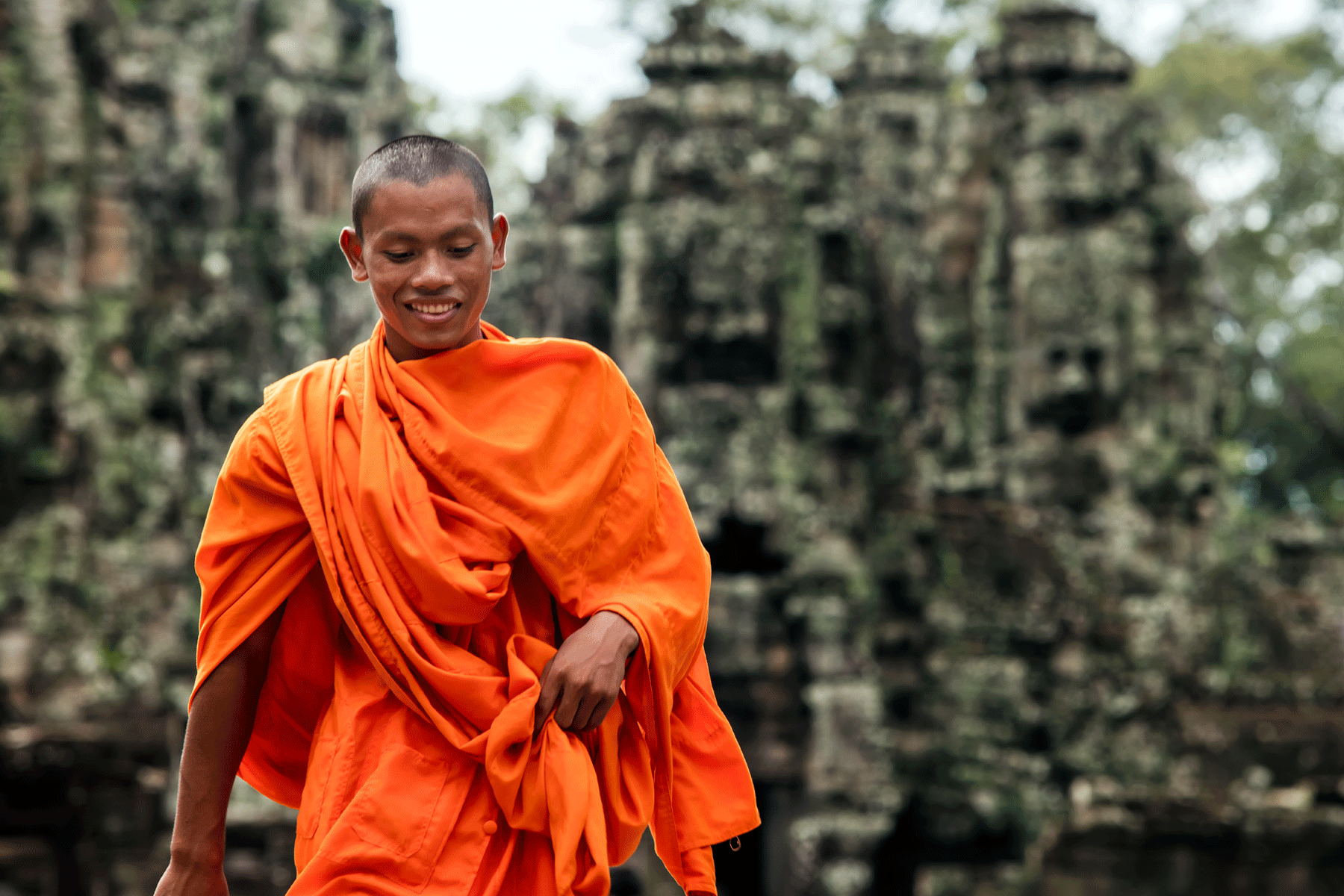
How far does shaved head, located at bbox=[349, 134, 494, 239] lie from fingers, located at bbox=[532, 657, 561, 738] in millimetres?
684

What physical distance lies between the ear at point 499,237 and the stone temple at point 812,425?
15.5 feet

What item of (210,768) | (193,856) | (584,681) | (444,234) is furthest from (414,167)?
(193,856)

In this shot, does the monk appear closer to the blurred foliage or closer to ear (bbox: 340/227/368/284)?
ear (bbox: 340/227/368/284)

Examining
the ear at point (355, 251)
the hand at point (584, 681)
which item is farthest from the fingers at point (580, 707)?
the ear at point (355, 251)

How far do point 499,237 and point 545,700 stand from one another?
2.33 feet

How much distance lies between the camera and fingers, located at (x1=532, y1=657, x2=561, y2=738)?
2.10m

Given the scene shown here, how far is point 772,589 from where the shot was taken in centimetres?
775

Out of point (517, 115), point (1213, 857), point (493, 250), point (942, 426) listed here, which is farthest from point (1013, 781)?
point (517, 115)

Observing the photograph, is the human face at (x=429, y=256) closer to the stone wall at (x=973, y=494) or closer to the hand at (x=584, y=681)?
the hand at (x=584, y=681)

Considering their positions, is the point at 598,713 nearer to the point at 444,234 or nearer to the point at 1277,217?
the point at 444,234

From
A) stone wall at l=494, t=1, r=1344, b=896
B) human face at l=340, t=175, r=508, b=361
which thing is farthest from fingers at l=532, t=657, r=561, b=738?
stone wall at l=494, t=1, r=1344, b=896

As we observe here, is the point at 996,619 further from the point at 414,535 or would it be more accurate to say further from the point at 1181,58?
the point at 1181,58

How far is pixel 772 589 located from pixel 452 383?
18.6ft

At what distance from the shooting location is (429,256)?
2.15m
